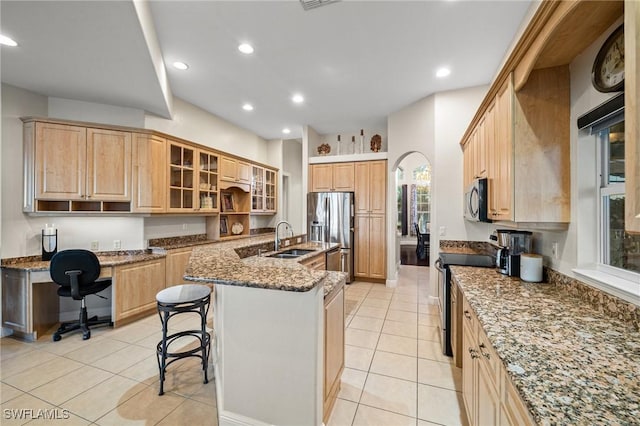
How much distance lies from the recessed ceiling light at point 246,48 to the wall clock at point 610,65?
2871 mm

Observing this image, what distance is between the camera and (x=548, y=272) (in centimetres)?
203

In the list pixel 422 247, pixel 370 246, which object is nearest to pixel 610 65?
pixel 370 246

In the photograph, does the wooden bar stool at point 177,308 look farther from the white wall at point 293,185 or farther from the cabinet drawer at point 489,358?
the white wall at point 293,185

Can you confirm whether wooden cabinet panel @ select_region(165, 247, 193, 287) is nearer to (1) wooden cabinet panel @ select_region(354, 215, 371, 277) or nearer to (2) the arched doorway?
(1) wooden cabinet panel @ select_region(354, 215, 371, 277)

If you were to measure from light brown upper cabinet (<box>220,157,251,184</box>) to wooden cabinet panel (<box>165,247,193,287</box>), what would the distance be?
5.15 ft

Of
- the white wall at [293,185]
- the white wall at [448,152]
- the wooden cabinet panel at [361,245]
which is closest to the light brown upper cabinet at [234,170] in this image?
the white wall at [293,185]

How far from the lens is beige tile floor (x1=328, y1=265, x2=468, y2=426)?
1.85 metres

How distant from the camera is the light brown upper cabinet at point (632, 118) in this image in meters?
0.84

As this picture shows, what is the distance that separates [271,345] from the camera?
158 cm

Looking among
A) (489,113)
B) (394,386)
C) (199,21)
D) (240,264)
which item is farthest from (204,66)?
(394,386)

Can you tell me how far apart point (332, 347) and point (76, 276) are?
2866mm

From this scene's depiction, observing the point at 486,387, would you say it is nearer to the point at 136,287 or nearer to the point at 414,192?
the point at 136,287

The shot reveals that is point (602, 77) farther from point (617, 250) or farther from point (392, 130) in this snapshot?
point (392, 130)

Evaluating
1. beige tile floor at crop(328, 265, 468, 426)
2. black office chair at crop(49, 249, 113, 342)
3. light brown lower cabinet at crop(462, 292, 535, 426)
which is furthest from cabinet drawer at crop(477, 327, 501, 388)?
black office chair at crop(49, 249, 113, 342)
